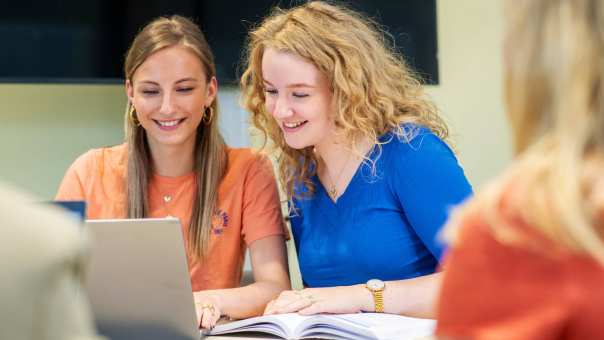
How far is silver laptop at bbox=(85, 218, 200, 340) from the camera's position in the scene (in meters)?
1.43

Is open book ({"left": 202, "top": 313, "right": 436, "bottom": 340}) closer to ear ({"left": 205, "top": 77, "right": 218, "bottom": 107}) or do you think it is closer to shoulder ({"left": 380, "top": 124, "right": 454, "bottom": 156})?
shoulder ({"left": 380, "top": 124, "right": 454, "bottom": 156})

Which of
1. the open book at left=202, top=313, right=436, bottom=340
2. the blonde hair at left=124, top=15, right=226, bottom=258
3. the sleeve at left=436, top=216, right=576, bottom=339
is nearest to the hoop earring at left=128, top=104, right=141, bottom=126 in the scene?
the blonde hair at left=124, top=15, right=226, bottom=258

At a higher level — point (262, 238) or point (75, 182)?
point (75, 182)

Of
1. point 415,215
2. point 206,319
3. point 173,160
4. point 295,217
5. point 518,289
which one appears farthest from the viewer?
point 173,160

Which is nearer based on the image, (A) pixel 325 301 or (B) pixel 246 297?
(A) pixel 325 301

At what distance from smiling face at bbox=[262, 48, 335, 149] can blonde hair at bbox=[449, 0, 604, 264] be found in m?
Result: 1.26

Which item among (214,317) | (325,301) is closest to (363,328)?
(325,301)

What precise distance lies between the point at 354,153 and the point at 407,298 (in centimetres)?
38

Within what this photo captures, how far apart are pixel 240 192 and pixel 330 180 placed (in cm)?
23

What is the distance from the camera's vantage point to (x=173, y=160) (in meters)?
2.24

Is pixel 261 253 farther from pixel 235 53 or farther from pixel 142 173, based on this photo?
pixel 235 53

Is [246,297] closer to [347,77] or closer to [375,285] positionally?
[375,285]

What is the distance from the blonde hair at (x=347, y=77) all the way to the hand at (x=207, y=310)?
15.1 inches

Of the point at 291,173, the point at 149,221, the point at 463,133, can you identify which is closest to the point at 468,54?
the point at 463,133
